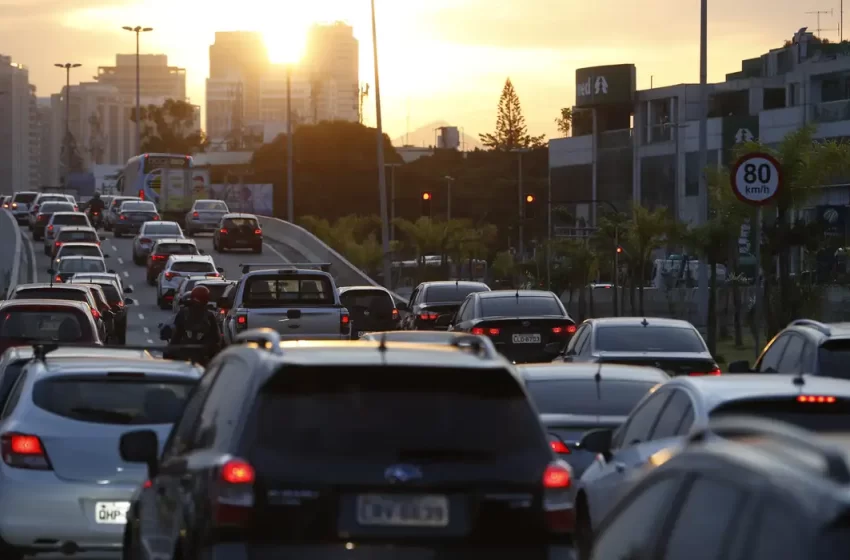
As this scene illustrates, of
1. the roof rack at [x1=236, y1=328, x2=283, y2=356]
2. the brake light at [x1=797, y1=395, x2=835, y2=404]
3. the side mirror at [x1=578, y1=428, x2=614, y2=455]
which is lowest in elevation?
the side mirror at [x1=578, y1=428, x2=614, y2=455]

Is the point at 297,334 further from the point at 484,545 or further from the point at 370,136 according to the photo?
the point at 370,136

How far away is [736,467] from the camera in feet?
12.7

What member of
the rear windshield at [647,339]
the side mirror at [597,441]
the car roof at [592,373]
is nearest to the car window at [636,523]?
the side mirror at [597,441]

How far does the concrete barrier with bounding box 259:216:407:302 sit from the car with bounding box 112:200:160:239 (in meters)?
6.90

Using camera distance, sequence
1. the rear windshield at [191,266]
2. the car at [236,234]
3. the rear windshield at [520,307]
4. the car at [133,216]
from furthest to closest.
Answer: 1. the car at [133,216]
2. the car at [236,234]
3. the rear windshield at [191,266]
4. the rear windshield at [520,307]

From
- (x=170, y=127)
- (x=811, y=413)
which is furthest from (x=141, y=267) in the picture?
(x=170, y=127)

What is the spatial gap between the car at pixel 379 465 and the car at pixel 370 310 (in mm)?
28547

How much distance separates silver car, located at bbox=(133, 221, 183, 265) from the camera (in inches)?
2621

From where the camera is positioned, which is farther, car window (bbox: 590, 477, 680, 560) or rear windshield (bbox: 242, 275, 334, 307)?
rear windshield (bbox: 242, 275, 334, 307)

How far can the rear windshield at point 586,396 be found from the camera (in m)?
12.5

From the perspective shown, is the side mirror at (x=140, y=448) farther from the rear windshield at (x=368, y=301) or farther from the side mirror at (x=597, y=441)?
the rear windshield at (x=368, y=301)

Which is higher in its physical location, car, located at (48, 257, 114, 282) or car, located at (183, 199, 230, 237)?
car, located at (183, 199, 230, 237)

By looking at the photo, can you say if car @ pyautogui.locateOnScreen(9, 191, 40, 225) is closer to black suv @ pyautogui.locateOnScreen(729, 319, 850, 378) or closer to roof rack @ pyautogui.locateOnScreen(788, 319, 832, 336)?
black suv @ pyautogui.locateOnScreen(729, 319, 850, 378)

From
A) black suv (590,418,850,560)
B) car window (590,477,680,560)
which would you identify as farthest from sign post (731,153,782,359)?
black suv (590,418,850,560)
